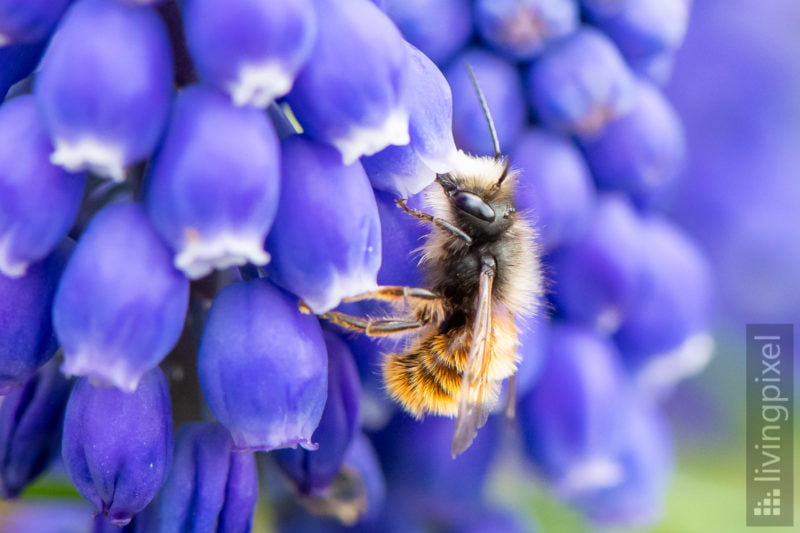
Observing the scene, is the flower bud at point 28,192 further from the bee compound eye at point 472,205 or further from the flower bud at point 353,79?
the bee compound eye at point 472,205

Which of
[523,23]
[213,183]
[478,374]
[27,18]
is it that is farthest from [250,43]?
[523,23]

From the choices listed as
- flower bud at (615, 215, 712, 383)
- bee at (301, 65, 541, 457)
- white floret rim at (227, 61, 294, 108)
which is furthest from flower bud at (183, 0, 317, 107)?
flower bud at (615, 215, 712, 383)

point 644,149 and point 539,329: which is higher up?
point 644,149

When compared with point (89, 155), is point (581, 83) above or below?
above

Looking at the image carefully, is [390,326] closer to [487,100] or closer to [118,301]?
[487,100]

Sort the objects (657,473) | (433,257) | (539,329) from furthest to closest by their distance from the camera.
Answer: (657,473)
(539,329)
(433,257)

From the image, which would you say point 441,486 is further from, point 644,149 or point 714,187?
point 714,187

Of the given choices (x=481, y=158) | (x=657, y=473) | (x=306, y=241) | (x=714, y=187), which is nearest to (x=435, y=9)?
(x=481, y=158)
